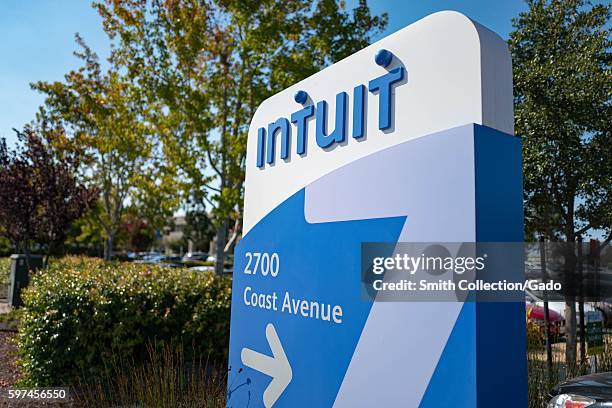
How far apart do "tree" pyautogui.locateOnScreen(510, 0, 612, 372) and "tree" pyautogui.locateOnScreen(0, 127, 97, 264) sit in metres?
11.0

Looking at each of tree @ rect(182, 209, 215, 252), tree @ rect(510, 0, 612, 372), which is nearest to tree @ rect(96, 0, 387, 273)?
tree @ rect(510, 0, 612, 372)

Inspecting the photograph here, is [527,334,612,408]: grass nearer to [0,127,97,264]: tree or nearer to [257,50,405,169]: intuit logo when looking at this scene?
[257,50,405,169]: intuit logo

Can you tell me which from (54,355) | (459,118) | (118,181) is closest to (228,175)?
(54,355)

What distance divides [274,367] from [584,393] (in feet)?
7.79

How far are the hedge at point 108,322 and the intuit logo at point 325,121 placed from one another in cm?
296

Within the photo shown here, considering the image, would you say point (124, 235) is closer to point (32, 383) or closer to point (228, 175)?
point (228, 175)

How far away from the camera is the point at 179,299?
6312 mm

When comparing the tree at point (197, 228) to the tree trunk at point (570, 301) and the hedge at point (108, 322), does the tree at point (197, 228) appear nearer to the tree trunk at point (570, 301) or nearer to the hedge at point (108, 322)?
the hedge at point (108, 322)

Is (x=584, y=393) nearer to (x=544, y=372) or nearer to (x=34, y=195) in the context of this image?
(x=544, y=372)

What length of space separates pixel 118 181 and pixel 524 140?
15905 mm

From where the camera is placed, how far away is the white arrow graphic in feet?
10.9

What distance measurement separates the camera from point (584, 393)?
12.3 ft

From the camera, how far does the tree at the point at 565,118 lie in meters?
6.39

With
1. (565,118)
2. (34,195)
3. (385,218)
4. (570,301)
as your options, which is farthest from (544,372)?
(34,195)
